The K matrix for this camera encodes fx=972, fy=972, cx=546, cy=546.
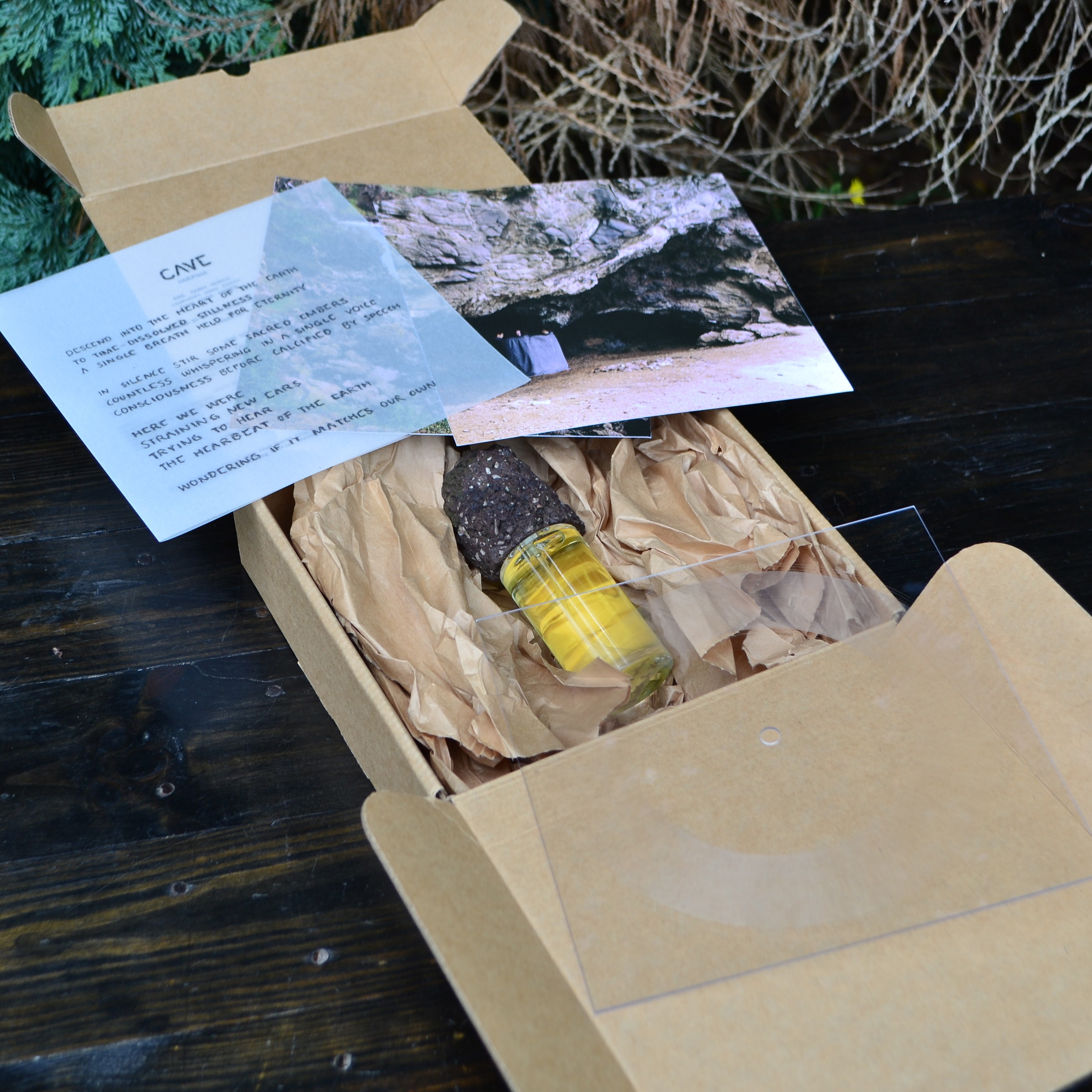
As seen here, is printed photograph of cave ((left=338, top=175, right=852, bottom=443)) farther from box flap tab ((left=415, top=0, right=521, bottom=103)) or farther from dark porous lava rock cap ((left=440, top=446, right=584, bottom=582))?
box flap tab ((left=415, top=0, right=521, bottom=103))

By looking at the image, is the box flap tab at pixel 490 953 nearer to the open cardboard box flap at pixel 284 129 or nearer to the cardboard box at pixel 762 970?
the cardboard box at pixel 762 970

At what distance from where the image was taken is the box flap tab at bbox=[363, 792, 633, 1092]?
36 cm

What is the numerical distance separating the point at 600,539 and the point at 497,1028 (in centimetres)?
34

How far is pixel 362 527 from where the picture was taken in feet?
2.03

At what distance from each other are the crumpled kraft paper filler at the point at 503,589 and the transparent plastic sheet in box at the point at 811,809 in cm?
4

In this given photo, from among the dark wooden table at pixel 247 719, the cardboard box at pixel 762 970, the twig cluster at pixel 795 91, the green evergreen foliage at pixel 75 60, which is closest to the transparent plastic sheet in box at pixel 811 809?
the cardboard box at pixel 762 970

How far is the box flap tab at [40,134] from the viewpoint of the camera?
72 centimetres

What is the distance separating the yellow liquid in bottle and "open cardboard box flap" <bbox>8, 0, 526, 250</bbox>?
0.42 m

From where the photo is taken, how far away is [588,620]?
20.7 inches

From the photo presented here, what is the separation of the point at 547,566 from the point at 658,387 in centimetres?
18

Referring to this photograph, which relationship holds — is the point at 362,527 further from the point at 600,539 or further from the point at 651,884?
the point at 651,884

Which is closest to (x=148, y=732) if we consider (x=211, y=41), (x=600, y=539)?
(x=600, y=539)

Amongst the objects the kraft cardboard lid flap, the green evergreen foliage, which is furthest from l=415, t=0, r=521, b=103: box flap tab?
the green evergreen foliage

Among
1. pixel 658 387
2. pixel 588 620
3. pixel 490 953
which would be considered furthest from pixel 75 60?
pixel 490 953
